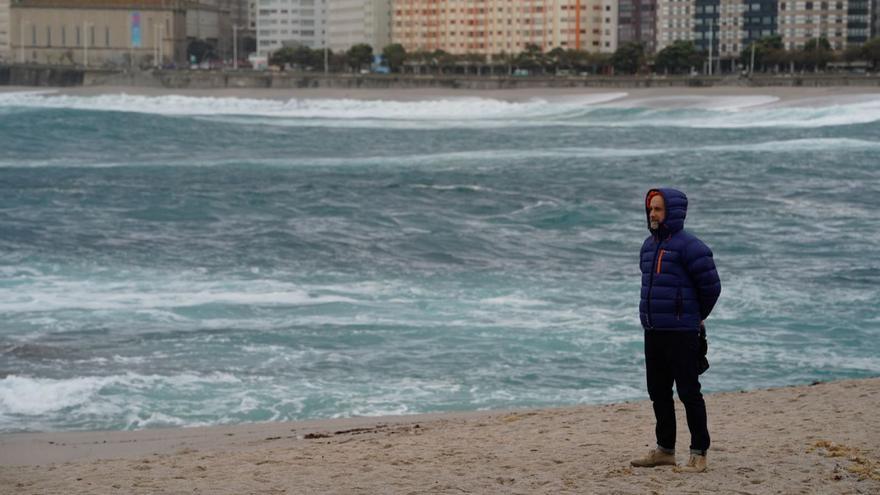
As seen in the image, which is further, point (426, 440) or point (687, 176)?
point (687, 176)

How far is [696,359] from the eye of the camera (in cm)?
855

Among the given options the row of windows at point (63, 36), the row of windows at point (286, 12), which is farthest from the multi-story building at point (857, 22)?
the row of windows at point (63, 36)

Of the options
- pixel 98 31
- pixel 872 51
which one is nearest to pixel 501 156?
pixel 872 51

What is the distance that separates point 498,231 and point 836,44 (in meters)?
118

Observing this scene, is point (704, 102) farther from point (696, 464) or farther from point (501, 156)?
point (696, 464)

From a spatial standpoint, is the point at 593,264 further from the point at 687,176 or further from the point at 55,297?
the point at 687,176

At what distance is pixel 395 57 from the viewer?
485 feet

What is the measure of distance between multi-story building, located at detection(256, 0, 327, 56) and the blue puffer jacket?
572ft

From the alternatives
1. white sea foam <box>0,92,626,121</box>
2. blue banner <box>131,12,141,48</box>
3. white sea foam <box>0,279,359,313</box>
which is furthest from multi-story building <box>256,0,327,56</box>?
white sea foam <box>0,279,359,313</box>

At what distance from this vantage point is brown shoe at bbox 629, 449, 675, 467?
8891mm

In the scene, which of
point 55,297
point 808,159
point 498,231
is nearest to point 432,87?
point 808,159

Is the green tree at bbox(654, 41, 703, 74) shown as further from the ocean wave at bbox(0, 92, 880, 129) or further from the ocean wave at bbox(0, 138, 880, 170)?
the ocean wave at bbox(0, 138, 880, 170)

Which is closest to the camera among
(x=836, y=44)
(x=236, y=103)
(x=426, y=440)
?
(x=426, y=440)

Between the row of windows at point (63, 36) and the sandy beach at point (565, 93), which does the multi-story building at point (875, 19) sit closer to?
the sandy beach at point (565, 93)
